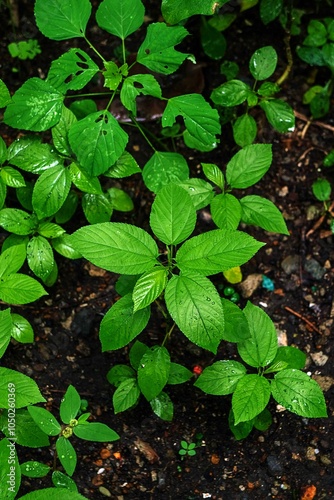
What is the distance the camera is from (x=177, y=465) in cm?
276

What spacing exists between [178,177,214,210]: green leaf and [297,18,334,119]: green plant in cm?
98

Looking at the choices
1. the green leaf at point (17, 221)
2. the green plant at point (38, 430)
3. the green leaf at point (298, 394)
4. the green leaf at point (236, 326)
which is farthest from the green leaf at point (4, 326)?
the green leaf at point (298, 394)

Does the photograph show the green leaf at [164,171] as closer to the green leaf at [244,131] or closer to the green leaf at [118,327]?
the green leaf at [244,131]

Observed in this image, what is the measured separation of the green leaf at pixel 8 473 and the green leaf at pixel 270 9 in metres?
2.50

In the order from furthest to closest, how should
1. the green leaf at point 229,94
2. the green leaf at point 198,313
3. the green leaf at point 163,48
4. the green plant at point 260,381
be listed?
the green leaf at point 229,94
the green leaf at point 163,48
the green plant at point 260,381
the green leaf at point 198,313

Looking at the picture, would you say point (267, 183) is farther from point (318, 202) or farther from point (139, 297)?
point (139, 297)

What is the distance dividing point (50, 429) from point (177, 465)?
2.21 ft

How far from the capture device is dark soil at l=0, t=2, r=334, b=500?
2732mm

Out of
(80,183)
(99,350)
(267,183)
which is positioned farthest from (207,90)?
(99,350)

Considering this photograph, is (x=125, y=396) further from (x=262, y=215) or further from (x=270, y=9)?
(x=270, y=9)

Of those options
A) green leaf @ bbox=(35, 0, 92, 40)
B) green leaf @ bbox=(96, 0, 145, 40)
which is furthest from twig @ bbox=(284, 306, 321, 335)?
green leaf @ bbox=(35, 0, 92, 40)

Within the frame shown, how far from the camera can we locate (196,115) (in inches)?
103

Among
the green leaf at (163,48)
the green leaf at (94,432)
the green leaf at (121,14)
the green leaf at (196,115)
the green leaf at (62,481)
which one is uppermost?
the green leaf at (121,14)

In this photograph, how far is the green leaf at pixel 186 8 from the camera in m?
2.60
